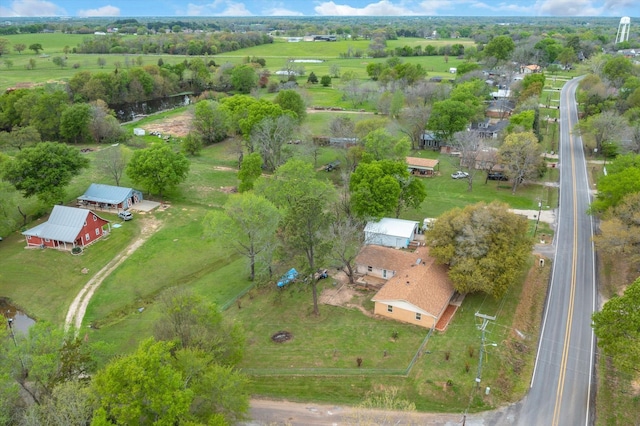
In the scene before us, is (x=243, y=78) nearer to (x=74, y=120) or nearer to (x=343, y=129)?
(x=74, y=120)

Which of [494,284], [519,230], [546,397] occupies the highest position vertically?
[519,230]

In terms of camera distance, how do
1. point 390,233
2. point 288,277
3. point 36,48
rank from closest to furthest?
1. point 288,277
2. point 390,233
3. point 36,48

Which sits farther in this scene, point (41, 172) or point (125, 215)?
point (125, 215)

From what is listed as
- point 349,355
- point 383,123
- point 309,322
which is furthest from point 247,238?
point 383,123

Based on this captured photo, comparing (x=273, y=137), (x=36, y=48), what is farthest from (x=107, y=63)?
(x=273, y=137)

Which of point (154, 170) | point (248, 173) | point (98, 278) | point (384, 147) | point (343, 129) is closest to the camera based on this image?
point (98, 278)

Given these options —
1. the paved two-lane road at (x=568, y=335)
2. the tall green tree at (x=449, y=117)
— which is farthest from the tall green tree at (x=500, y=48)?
the paved two-lane road at (x=568, y=335)

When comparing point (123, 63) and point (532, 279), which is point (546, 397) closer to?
point (532, 279)
